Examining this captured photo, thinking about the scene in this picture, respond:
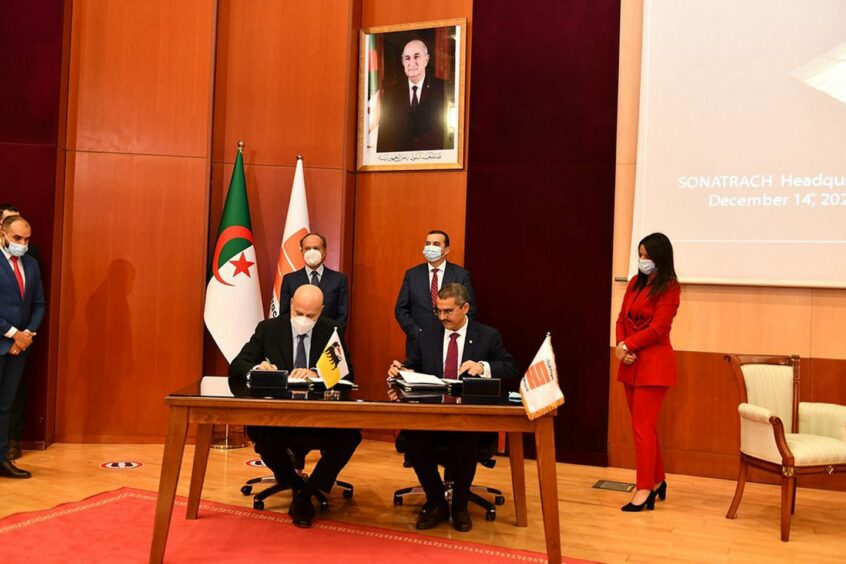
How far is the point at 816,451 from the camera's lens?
4.38m

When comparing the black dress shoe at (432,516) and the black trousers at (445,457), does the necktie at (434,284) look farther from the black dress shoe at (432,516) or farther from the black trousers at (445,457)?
the black dress shoe at (432,516)

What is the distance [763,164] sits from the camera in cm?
547

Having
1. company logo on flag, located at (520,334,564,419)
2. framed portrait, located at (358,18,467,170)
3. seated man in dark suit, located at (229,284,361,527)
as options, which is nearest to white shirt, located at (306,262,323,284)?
framed portrait, located at (358,18,467,170)

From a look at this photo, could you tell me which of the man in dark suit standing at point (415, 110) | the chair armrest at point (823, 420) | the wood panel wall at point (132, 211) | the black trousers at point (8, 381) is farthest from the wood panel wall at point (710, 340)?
the black trousers at point (8, 381)

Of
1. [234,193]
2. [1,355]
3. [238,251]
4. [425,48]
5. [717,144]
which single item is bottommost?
[1,355]

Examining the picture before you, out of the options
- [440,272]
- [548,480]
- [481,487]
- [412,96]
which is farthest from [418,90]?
[548,480]

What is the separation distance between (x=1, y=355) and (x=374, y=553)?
2.85 meters

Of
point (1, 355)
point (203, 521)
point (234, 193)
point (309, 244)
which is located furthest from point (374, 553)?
point (234, 193)

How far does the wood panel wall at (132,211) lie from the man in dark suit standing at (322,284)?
31.2 inches

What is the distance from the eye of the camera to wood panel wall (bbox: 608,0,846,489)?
17.8 feet

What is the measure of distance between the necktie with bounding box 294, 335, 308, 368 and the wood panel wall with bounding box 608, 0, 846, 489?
2496 mm

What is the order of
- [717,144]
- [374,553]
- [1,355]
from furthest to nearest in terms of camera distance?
[717,144]
[1,355]
[374,553]

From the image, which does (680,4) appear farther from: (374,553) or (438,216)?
(374,553)

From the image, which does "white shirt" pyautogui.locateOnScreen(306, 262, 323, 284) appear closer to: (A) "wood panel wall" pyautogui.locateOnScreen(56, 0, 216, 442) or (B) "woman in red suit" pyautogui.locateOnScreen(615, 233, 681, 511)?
(A) "wood panel wall" pyautogui.locateOnScreen(56, 0, 216, 442)
